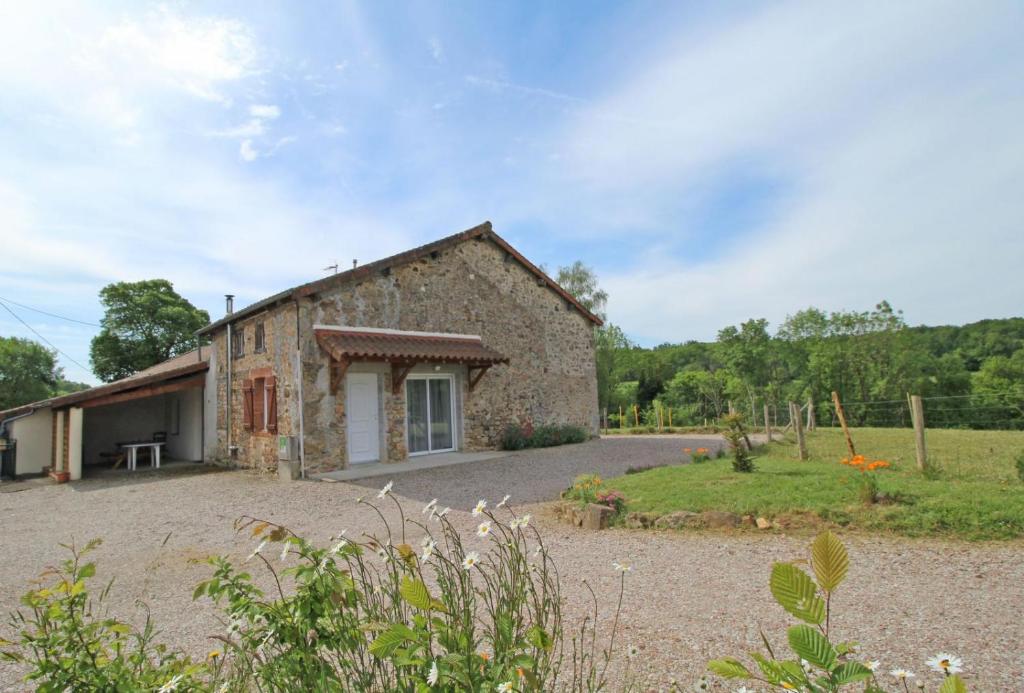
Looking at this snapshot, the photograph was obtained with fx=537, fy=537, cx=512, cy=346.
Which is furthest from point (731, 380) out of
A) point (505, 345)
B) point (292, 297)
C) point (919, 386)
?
point (292, 297)

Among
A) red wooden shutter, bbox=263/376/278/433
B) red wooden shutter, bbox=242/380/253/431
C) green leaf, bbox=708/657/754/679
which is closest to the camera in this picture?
green leaf, bbox=708/657/754/679

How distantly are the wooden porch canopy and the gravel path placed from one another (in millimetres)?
2899

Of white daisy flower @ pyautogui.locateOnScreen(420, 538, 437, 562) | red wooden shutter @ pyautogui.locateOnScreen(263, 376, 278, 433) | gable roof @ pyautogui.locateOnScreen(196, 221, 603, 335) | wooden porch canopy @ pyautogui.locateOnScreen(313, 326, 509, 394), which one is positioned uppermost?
gable roof @ pyautogui.locateOnScreen(196, 221, 603, 335)

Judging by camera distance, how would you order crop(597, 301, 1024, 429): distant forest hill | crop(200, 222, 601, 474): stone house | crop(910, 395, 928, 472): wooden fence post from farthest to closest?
crop(597, 301, 1024, 429): distant forest hill < crop(200, 222, 601, 474): stone house < crop(910, 395, 928, 472): wooden fence post

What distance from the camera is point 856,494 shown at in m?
6.13

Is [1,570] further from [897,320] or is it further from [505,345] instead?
[897,320]

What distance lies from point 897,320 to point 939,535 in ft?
125

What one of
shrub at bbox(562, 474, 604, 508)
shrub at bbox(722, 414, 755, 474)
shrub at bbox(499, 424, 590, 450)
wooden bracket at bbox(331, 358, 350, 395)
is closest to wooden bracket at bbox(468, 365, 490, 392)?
shrub at bbox(499, 424, 590, 450)

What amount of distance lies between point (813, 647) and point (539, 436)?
1426 cm

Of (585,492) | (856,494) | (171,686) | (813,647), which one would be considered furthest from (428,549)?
(856,494)

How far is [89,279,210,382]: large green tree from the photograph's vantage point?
1139 inches

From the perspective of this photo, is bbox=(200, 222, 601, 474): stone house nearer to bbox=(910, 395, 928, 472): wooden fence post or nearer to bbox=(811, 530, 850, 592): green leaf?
bbox=(910, 395, 928, 472): wooden fence post

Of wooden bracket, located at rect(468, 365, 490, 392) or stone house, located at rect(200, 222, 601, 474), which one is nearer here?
stone house, located at rect(200, 222, 601, 474)

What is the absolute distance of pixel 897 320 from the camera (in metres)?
36.1
